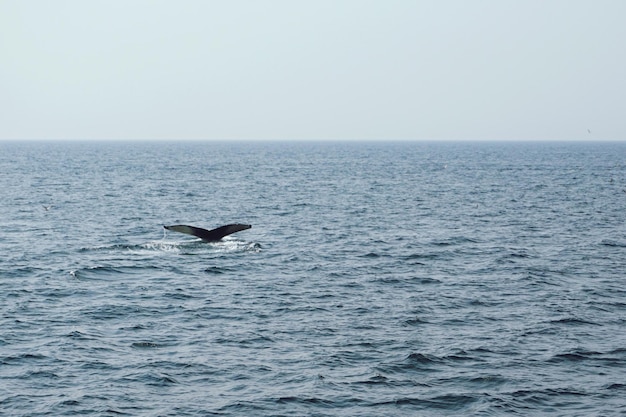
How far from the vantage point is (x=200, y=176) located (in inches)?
5719

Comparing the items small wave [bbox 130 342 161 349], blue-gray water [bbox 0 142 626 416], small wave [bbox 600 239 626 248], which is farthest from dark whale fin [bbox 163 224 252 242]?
small wave [bbox 600 239 626 248]

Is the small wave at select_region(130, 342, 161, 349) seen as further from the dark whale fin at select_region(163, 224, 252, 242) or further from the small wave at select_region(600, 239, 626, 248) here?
the small wave at select_region(600, 239, 626, 248)

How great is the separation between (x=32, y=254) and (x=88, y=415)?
29.6 meters

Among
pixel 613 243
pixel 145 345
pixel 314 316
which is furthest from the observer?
pixel 613 243

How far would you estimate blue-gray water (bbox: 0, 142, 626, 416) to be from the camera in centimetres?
2586

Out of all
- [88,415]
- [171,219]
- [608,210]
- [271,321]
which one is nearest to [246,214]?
[171,219]

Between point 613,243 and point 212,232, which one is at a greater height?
point 212,232

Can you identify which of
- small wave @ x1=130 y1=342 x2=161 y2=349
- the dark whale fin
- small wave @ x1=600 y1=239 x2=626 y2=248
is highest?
the dark whale fin

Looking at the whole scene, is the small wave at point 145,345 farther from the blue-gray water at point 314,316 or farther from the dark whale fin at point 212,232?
the dark whale fin at point 212,232

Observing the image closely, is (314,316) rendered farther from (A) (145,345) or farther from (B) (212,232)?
(B) (212,232)

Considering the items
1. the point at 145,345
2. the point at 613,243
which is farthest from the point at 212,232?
the point at 613,243

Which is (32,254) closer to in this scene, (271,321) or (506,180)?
(271,321)

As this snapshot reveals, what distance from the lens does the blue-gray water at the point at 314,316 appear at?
25.9 metres

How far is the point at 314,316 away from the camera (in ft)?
117
